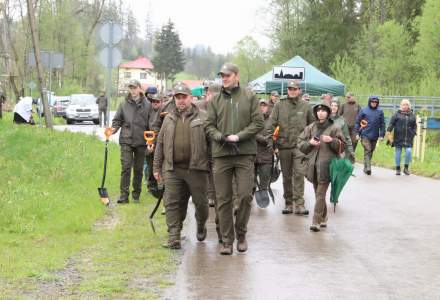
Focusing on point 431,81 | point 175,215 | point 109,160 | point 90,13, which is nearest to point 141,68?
point 90,13

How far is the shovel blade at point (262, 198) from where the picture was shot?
12.4 meters

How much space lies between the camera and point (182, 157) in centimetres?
905

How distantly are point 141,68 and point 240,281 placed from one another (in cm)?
15644

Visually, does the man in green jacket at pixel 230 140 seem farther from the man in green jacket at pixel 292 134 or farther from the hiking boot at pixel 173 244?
the man in green jacket at pixel 292 134

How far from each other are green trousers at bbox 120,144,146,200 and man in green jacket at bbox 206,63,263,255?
4.34m

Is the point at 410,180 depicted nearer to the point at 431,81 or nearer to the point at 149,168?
the point at 149,168

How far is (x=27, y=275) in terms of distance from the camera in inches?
294

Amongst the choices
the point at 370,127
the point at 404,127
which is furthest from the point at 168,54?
the point at 404,127

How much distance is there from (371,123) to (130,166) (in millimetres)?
8089

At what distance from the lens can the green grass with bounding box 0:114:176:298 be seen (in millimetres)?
7281

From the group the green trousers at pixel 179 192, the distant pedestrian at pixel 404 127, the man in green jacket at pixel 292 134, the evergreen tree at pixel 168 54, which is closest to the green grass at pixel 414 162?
the distant pedestrian at pixel 404 127

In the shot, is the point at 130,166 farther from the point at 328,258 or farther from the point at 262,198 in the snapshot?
the point at 328,258

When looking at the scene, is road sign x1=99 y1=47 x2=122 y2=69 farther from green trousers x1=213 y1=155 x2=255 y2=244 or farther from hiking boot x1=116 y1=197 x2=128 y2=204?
green trousers x1=213 y1=155 x2=255 y2=244

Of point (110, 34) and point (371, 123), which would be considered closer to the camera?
point (110, 34)
